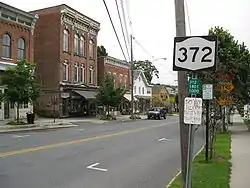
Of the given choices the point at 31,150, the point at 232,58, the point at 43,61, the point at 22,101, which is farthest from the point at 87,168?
the point at 43,61

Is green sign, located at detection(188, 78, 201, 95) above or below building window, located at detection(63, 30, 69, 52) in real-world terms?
below

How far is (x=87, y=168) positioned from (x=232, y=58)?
720 inches

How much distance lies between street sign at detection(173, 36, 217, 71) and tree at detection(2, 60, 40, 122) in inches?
957

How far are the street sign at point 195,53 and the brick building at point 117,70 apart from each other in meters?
50.3

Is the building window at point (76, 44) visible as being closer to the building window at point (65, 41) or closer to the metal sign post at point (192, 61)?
the building window at point (65, 41)

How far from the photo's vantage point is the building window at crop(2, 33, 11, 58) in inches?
1448

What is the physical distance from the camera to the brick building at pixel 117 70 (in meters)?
60.3

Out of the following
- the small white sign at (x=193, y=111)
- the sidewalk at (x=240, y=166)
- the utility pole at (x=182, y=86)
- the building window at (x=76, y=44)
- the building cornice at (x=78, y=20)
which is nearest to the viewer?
the small white sign at (x=193, y=111)

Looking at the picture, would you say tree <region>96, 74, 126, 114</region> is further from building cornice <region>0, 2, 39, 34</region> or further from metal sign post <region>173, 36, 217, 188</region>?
metal sign post <region>173, 36, 217, 188</region>

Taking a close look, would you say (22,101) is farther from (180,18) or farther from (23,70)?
(180,18)

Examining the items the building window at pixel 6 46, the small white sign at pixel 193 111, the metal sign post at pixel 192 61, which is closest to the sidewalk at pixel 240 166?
the metal sign post at pixel 192 61

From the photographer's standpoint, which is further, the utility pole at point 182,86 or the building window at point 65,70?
the building window at point 65,70

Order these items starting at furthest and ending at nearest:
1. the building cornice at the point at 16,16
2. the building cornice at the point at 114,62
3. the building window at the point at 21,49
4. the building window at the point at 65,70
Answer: the building cornice at the point at 114,62, the building window at the point at 65,70, the building window at the point at 21,49, the building cornice at the point at 16,16

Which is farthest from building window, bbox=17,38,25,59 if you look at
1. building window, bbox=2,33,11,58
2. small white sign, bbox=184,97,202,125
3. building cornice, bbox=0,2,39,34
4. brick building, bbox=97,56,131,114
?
small white sign, bbox=184,97,202,125
